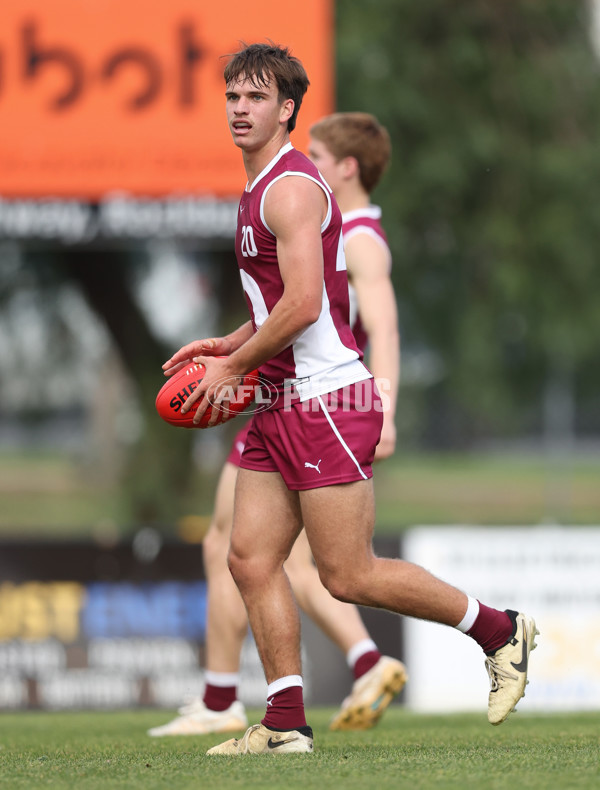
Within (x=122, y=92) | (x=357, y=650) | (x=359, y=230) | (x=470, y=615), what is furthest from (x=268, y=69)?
(x=122, y=92)

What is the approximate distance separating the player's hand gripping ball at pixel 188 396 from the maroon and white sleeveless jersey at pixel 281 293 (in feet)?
0.31

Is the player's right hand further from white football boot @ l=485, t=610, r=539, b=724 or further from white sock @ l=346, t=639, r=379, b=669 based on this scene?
white sock @ l=346, t=639, r=379, b=669

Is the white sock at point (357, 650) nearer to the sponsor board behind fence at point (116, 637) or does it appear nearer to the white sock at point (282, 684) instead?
the white sock at point (282, 684)

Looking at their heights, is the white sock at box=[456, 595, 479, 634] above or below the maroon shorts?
below

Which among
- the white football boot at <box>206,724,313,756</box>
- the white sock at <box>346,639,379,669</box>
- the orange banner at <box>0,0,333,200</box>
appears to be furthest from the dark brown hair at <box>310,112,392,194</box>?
the orange banner at <box>0,0,333,200</box>

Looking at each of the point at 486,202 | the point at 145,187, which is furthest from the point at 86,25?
the point at 486,202

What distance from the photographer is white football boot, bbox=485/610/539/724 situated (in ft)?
13.3

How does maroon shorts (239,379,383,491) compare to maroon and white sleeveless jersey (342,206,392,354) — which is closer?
maroon shorts (239,379,383,491)

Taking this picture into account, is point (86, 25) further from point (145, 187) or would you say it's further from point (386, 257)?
point (386, 257)

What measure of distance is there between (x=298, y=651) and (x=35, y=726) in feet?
7.54

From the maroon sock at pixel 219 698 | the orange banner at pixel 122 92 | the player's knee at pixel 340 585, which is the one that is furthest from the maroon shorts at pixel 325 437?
the orange banner at pixel 122 92

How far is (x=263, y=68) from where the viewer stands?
393 centimetres

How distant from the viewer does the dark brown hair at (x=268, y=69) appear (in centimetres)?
393

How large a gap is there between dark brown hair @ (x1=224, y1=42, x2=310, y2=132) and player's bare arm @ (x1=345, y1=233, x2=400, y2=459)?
1.23m
